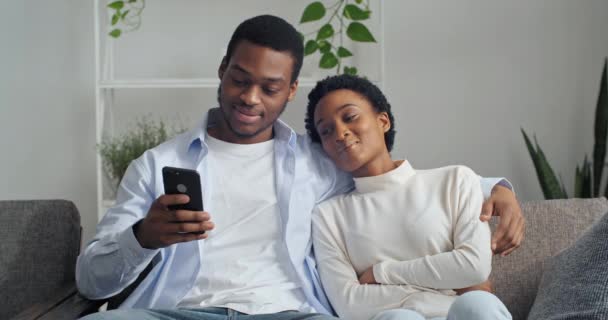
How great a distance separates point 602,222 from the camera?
1.42 m

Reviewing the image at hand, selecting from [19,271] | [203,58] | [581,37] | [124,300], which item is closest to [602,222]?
[124,300]

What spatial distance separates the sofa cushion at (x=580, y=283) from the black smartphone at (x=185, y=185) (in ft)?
2.31

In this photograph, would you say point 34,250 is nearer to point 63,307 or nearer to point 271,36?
point 63,307

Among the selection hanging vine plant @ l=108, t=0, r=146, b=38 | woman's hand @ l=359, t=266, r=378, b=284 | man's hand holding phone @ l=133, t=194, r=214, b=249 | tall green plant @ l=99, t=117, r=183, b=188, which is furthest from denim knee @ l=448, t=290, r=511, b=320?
hanging vine plant @ l=108, t=0, r=146, b=38

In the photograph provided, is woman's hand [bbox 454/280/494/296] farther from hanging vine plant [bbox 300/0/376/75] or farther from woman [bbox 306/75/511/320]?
hanging vine plant [bbox 300/0/376/75]

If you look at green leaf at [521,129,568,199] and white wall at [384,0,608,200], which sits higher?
white wall at [384,0,608,200]

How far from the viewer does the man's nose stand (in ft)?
5.41

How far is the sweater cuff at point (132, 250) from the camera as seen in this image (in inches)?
57.0

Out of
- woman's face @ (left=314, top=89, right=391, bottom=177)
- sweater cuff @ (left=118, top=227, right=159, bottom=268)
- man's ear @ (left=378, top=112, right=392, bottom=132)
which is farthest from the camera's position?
man's ear @ (left=378, top=112, right=392, bottom=132)

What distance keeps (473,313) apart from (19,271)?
106cm

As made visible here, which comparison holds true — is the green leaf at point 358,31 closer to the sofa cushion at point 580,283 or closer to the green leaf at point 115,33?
the green leaf at point 115,33

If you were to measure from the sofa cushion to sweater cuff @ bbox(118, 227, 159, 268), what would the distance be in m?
0.80

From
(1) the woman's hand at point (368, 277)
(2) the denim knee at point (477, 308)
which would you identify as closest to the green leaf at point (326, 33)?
(1) the woman's hand at point (368, 277)

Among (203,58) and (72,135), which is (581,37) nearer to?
(203,58)
